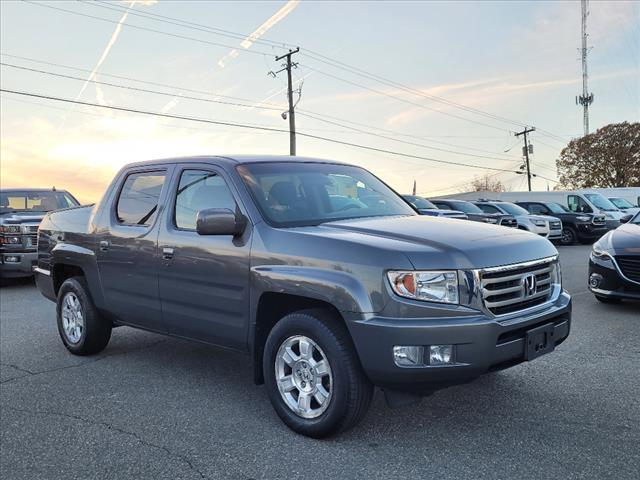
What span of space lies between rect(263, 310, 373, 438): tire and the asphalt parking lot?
0.50 feet

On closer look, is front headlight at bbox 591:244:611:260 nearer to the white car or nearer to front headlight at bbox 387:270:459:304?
front headlight at bbox 387:270:459:304

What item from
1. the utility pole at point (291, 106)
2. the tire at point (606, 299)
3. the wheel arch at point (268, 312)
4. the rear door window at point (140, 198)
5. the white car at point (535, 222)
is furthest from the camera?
the utility pole at point (291, 106)

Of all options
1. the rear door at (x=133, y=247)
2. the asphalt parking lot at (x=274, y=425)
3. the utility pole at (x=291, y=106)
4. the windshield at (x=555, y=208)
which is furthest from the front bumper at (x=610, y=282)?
the utility pole at (x=291, y=106)

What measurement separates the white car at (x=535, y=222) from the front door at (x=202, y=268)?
16816 mm

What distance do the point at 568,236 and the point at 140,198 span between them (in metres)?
19.7

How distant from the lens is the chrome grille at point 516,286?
3598 millimetres

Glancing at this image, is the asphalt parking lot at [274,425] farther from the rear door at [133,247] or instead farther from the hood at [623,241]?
the hood at [623,241]

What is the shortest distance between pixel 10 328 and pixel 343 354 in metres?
5.70

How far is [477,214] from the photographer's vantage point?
1991 centimetres

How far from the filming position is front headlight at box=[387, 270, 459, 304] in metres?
3.49

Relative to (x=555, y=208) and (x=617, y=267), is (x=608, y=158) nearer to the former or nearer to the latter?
(x=555, y=208)

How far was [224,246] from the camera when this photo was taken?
433 centimetres

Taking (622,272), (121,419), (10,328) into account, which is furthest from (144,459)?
(622,272)

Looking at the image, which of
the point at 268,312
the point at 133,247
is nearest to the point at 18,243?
the point at 133,247
